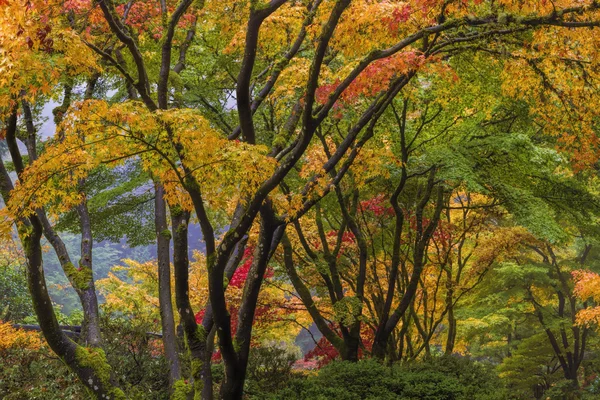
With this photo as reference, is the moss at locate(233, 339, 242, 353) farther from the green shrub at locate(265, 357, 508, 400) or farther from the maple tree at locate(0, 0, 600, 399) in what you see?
the green shrub at locate(265, 357, 508, 400)

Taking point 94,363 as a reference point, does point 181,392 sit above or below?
below

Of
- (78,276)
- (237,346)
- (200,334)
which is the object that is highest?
(78,276)

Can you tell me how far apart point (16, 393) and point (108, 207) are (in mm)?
4306

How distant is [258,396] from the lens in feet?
23.7

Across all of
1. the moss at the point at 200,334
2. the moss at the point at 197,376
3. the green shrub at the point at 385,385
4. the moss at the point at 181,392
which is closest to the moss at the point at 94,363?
the moss at the point at 181,392

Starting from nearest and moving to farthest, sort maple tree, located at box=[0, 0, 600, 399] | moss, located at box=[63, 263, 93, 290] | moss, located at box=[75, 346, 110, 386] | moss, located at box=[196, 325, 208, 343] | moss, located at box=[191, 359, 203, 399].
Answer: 1. maple tree, located at box=[0, 0, 600, 399]
2. moss, located at box=[75, 346, 110, 386]
3. moss, located at box=[191, 359, 203, 399]
4. moss, located at box=[196, 325, 208, 343]
5. moss, located at box=[63, 263, 93, 290]

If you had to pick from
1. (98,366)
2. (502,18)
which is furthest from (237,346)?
(502,18)

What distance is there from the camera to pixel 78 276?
673 cm

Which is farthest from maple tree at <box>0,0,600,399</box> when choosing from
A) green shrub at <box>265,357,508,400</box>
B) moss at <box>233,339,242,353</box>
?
green shrub at <box>265,357,508,400</box>

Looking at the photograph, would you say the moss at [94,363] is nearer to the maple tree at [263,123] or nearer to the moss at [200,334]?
the maple tree at [263,123]

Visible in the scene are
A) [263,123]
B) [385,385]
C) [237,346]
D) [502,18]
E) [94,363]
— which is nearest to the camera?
[502,18]

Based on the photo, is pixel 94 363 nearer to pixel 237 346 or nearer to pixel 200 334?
pixel 200 334

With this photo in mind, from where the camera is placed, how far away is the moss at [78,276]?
6.67 meters

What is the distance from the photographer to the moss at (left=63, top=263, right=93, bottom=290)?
6666mm
